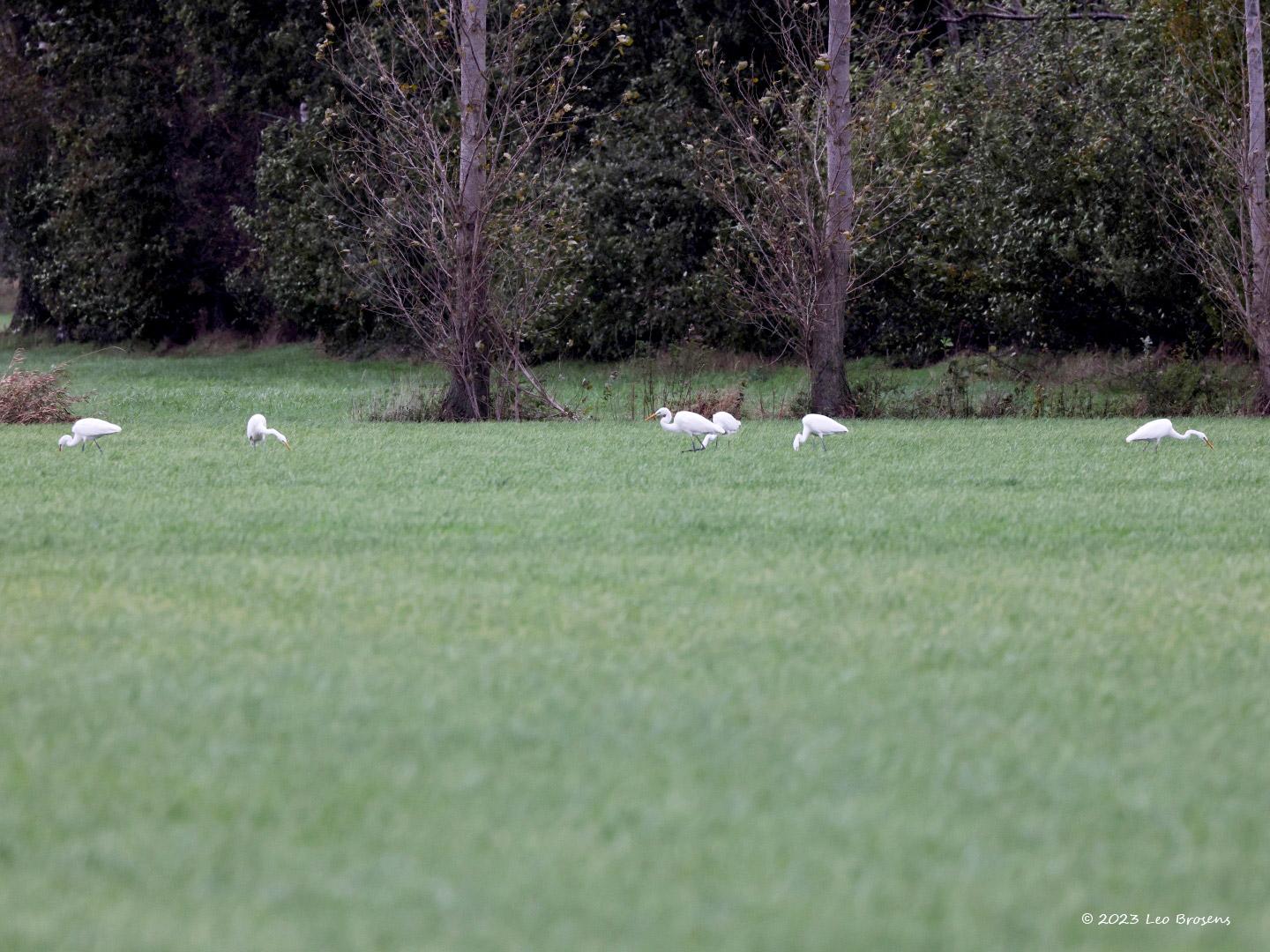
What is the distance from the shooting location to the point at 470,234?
17.1 m

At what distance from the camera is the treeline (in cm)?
2081

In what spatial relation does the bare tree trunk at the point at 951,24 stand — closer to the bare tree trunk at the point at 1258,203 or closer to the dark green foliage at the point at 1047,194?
the dark green foliage at the point at 1047,194

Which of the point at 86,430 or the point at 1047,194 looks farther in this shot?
the point at 1047,194

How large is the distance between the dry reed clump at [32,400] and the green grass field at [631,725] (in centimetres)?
799

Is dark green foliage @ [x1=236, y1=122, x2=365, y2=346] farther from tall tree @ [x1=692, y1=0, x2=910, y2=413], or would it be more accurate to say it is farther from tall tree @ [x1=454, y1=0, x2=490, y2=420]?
tall tree @ [x1=692, y1=0, x2=910, y2=413]

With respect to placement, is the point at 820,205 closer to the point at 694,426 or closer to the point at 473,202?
the point at 473,202

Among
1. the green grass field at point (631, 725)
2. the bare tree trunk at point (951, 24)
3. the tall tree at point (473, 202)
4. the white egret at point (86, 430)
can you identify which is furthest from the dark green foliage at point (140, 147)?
the green grass field at point (631, 725)

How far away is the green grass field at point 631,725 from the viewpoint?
114 inches

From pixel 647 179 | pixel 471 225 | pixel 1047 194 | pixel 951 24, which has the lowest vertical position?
pixel 471 225

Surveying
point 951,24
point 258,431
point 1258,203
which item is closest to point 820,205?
point 1258,203

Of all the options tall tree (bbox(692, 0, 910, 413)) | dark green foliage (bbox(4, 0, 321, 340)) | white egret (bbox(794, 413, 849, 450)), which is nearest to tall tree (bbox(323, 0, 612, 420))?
tall tree (bbox(692, 0, 910, 413))

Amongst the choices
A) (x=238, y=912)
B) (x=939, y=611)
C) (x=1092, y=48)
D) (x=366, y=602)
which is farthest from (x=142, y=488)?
(x=1092, y=48)

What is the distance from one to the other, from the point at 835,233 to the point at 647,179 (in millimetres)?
10203

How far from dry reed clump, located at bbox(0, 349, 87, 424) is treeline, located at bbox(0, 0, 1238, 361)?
4.62 metres
